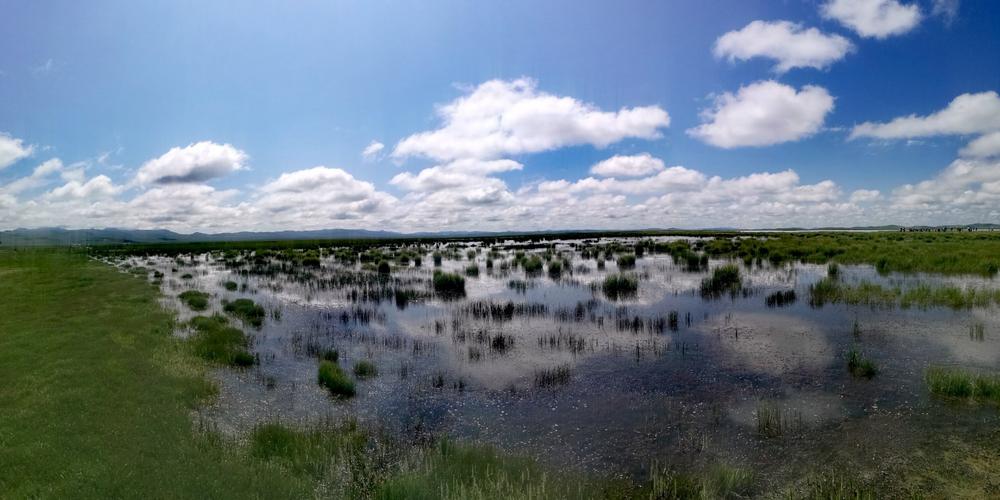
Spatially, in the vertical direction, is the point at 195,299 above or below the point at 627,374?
above

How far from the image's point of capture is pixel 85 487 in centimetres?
650

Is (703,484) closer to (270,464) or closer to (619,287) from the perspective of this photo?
(270,464)

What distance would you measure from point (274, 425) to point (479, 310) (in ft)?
43.2

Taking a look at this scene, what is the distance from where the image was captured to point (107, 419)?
29.4ft

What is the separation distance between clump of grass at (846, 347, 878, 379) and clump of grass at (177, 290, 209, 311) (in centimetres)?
2777

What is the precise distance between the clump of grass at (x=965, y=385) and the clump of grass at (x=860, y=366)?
1140 millimetres

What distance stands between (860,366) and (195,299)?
98.5 ft

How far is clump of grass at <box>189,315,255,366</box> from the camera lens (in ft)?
47.5

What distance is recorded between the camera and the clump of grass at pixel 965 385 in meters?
10.4

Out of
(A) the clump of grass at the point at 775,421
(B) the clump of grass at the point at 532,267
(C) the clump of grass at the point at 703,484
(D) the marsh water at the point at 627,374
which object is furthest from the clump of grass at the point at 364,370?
(B) the clump of grass at the point at 532,267

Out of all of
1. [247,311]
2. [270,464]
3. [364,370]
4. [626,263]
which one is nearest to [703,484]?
[270,464]

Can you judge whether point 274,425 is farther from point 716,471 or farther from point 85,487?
point 716,471

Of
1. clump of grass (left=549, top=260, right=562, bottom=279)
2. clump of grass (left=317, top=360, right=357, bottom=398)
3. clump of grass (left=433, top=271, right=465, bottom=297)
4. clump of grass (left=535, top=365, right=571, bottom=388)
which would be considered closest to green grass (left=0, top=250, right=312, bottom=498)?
clump of grass (left=317, top=360, right=357, bottom=398)

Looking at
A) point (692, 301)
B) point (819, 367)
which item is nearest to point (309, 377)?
point (819, 367)
